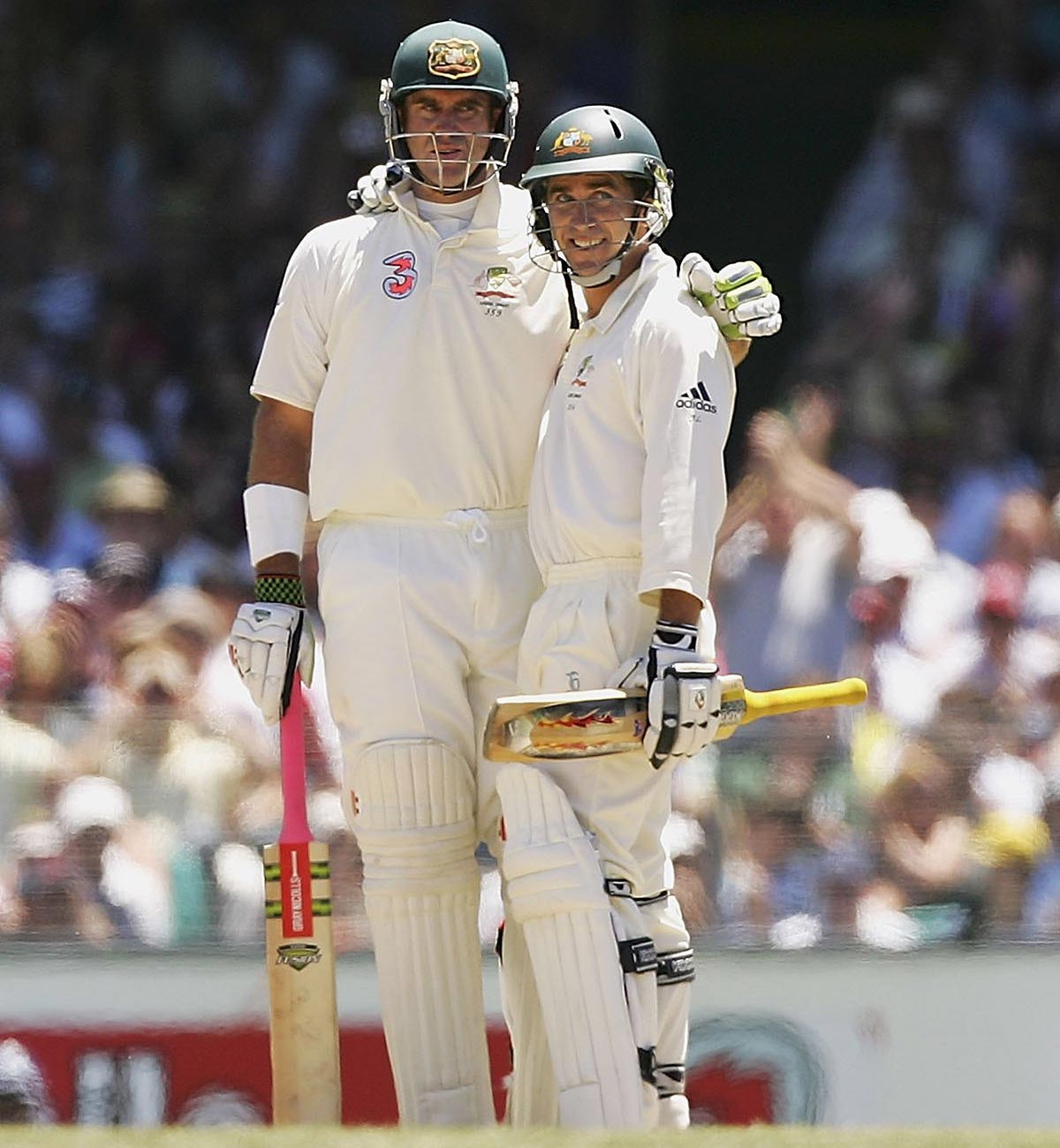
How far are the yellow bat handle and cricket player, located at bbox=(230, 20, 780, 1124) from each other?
0.52 meters

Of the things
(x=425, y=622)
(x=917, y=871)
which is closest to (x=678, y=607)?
(x=425, y=622)

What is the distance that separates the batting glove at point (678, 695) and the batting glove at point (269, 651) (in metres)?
0.80

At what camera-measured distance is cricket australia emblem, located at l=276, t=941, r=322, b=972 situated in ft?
17.5

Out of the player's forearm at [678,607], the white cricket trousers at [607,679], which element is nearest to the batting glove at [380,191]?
the white cricket trousers at [607,679]

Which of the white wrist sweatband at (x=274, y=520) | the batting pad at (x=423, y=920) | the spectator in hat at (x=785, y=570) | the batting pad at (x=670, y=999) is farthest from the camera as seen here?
the spectator in hat at (x=785, y=570)

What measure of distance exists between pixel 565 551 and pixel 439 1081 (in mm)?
1092

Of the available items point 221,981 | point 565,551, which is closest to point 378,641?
point 565,551

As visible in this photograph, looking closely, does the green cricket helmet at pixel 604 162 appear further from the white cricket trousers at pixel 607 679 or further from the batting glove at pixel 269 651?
the batting glove at pixel 269 651

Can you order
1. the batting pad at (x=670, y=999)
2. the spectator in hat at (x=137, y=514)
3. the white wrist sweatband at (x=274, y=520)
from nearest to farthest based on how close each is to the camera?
1. the batting pad at (x=670, y=999)
2. the white wrist sweatband at (x=274, y=520)
3. the spectator in hat at (x=137, y=514)

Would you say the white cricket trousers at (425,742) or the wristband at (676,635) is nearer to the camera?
the wristband at (676,635)

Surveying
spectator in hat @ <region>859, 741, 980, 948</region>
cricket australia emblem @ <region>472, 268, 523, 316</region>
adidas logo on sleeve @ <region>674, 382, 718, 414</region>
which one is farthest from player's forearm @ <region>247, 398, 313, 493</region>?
spectator in hat @ <region>859, 741, 980, 948</region>

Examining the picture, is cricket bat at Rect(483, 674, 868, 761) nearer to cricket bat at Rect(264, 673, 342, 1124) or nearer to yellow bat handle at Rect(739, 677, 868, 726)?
yellow bat handle at Rect(739, 677, 868, 726)

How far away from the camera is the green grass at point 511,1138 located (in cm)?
420

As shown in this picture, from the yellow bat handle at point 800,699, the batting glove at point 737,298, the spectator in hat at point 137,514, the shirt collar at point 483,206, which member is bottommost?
the yellow bat handle at point 800,699
